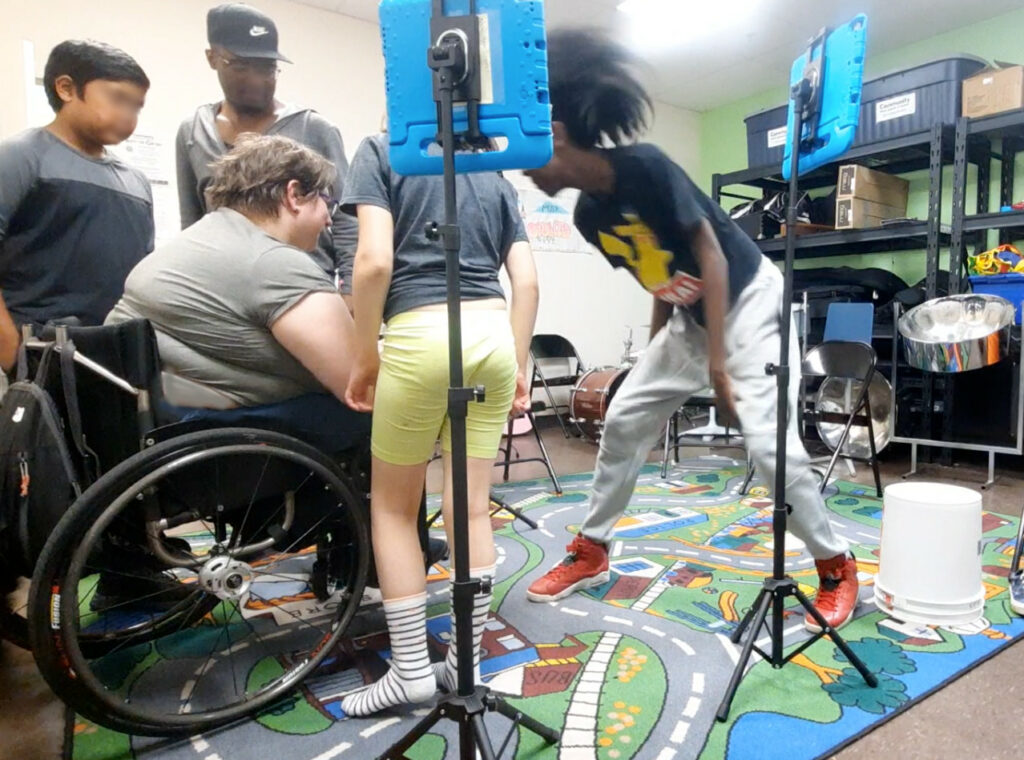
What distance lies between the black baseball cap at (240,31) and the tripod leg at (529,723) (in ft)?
5.36

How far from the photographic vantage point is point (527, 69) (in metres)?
0.89

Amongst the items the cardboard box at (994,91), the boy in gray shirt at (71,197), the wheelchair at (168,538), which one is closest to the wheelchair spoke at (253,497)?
the wheelchair at (168,538)

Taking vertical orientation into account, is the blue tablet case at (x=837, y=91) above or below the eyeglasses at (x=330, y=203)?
above

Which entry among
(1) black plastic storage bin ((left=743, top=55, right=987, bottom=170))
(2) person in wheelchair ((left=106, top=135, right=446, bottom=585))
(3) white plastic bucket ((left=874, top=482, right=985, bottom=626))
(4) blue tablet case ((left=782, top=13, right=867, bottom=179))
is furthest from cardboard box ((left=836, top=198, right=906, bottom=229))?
(2) person in wheelchair ((left=106, top=135, right=446, bottom=585))

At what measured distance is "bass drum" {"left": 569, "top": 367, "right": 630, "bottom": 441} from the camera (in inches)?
139

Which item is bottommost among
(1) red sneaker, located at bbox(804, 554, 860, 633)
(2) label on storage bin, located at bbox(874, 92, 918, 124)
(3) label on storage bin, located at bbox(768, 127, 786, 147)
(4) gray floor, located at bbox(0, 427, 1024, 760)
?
(4) gray floor, located at bbox(0, 427, 1024, 760)

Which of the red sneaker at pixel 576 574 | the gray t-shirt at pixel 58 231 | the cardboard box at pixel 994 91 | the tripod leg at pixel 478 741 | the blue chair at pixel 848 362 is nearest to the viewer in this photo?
the tripod leg at pixel 478 741

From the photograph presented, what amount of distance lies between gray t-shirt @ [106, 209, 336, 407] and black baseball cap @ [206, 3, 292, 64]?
0.67 meters

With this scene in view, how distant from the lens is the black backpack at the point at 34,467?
3.75 ft

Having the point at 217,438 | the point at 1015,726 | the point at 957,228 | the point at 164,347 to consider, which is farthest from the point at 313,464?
the point at 957,228

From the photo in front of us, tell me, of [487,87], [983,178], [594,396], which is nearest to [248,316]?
[487,87]

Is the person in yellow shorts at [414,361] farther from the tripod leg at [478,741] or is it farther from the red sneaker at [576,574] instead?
the red sneaker at [576,574]

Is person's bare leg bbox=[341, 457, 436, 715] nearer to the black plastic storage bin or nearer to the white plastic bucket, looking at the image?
the white plastic bucket

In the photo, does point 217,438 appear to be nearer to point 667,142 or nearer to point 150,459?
point 150,459
